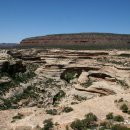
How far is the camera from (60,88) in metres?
44.3

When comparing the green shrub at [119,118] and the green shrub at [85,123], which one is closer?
the green shrub at [85,123]

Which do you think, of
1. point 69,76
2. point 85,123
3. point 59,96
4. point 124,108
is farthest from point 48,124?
point 69,76

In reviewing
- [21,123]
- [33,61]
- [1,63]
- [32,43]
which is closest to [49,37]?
[32,43]

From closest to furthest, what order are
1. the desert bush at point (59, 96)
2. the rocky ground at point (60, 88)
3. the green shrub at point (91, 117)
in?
the green shrub at point (91, 117) < the rocky ground at point (60, 88) < the desert bush at point (59, 96)

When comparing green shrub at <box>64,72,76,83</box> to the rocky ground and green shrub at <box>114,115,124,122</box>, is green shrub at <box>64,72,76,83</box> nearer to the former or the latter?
the rocky ground

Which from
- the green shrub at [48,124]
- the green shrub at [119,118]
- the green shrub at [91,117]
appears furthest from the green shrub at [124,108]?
the green shrub at [48,124]

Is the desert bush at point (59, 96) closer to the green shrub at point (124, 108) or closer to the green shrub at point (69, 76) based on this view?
the green shrub at point (69, 76)

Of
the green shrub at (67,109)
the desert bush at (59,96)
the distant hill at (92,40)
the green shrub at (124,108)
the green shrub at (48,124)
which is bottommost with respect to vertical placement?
the desert bush at (59,96)

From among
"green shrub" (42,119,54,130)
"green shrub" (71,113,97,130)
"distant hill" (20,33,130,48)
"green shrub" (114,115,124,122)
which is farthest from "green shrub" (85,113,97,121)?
"distant hill" (20,33,130,48)

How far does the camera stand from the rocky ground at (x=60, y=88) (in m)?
26.3

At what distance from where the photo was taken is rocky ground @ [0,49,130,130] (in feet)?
86.2

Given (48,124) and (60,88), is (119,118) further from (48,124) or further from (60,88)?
(60,88)

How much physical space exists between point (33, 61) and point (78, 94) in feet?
77.1

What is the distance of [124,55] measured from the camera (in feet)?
189
